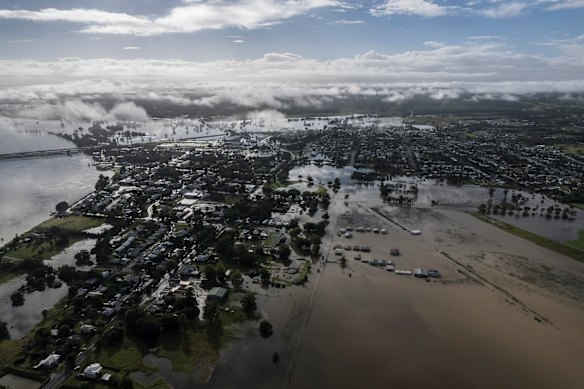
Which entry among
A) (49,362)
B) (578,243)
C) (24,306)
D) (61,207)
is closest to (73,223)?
(61,207)

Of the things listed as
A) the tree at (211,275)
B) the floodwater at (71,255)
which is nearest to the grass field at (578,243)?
the tree at (211,275)

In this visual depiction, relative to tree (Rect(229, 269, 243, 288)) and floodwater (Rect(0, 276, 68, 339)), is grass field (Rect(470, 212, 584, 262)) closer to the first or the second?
tree (Rect(229, 269, 243, 288))

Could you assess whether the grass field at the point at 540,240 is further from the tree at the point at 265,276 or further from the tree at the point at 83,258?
the tree at the point at 83,258

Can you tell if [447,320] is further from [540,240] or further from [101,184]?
[101,184]

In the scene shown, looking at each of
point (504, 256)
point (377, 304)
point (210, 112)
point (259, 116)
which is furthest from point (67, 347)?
point (210, 112)

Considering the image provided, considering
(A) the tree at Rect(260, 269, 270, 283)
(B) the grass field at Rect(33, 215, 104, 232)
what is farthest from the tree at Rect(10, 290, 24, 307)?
(A) the tree at Rect(260, 269, 270, 283)

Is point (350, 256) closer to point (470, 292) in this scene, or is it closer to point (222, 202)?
point (470, 292)
